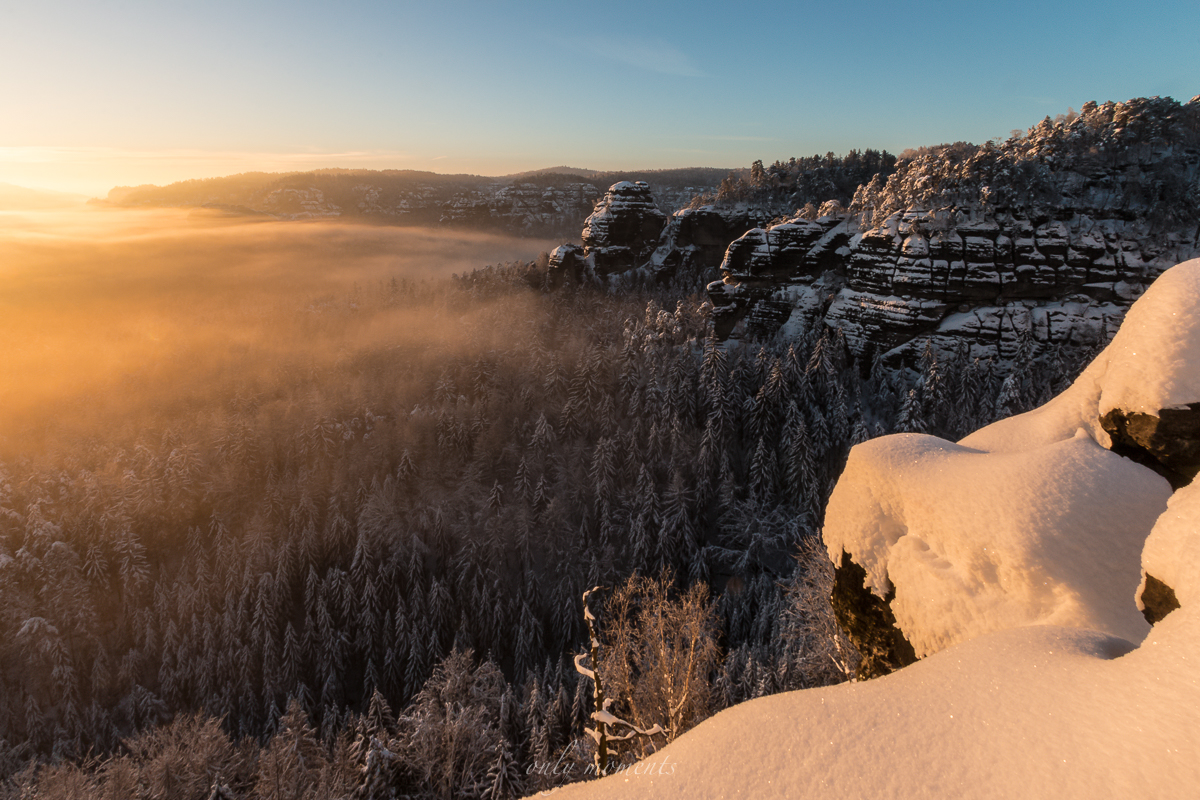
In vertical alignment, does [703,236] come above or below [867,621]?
above

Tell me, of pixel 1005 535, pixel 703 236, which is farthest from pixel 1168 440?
pixel 703 236

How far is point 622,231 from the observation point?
97.7 metres

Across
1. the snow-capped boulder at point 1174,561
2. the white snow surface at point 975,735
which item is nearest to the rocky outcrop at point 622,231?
the snow-capped boulder at point 1174,561

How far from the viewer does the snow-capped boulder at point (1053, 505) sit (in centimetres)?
612

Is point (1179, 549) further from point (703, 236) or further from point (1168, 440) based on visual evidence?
point (703, 236)

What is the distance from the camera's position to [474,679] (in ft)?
114

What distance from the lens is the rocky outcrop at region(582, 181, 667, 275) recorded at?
97250 mm

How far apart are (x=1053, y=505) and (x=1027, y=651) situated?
279cm

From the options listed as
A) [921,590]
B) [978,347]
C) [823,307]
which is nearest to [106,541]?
[921,590]

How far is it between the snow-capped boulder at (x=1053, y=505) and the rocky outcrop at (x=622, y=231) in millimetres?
93074

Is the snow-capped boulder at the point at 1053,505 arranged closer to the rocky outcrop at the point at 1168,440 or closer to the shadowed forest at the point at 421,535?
the rocky outcrop at the point at 1168,440

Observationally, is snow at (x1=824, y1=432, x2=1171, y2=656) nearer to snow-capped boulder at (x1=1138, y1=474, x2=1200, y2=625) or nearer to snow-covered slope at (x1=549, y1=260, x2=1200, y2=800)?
snow-covered slope at (x1=549, y1=260, x2=1200, y2=800)

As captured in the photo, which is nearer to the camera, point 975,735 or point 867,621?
point 975,735

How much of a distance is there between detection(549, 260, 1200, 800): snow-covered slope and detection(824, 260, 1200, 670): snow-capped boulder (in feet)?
0.08
